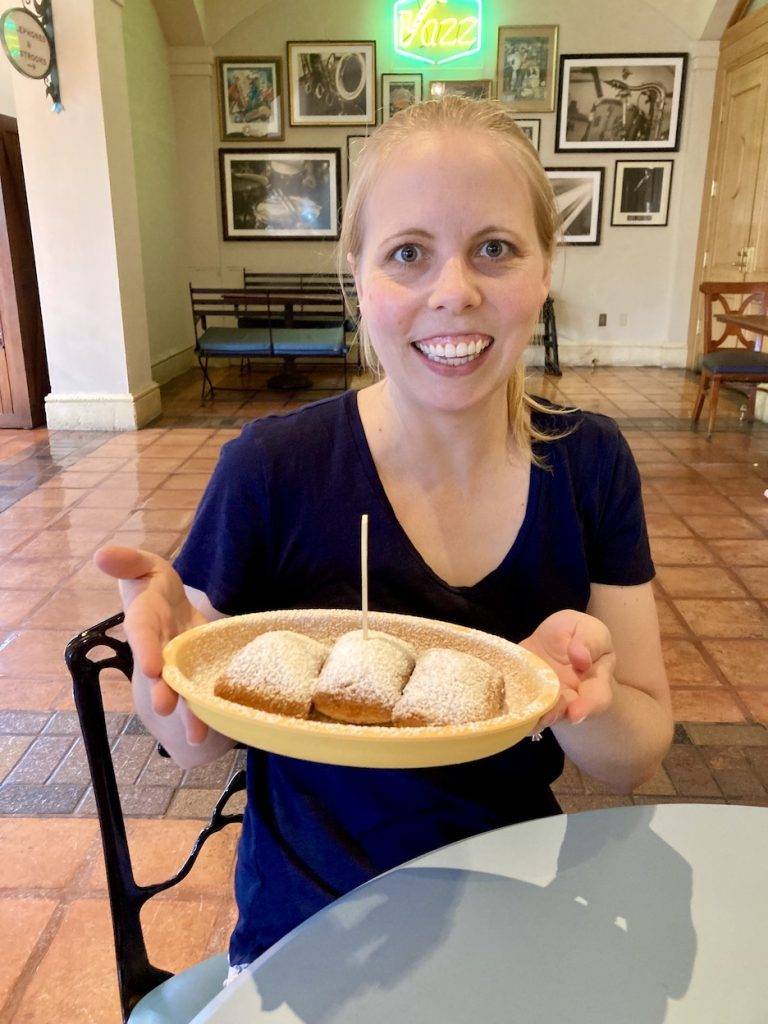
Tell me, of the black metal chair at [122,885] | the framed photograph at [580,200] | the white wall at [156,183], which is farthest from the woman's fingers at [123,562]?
the framed photograph at [580,200]

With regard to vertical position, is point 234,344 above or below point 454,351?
below

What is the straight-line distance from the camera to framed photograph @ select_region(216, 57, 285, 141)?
720 centimetres

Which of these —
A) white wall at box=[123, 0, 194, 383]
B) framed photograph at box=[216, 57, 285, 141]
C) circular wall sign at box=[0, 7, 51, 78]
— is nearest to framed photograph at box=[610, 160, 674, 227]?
framed photograph at box=[216, 57, 285, 141]

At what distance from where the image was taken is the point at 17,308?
5078mm

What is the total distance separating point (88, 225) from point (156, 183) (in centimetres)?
217

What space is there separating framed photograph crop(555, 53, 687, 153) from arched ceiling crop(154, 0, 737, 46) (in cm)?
28

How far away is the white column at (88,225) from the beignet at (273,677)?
193 inches

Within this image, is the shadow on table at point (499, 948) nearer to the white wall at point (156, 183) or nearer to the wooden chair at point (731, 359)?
the wooden chair at point (731, 359)

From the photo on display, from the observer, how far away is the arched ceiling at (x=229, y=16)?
6668 millimetres

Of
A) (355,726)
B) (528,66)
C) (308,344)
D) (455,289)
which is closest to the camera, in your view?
(355,726)

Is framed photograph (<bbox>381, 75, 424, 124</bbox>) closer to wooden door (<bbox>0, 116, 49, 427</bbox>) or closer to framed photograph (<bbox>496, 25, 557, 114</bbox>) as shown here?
framed photograph (<bbox>496, 25, 557, 114</bbox>)

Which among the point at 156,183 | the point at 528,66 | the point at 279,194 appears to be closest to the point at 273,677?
the point at 156,183

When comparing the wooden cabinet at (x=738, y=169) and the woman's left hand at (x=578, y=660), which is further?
the wooden cabinet at (x=738, y=169)

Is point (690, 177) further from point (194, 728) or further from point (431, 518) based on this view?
point (194, 728)
